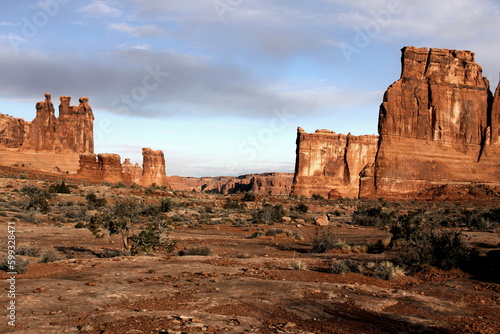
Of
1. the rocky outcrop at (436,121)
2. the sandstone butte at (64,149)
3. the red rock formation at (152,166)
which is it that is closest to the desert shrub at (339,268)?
the sandstone butte at (64,149)

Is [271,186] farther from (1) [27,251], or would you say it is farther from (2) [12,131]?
(1) [27,251]

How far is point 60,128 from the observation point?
289 feet

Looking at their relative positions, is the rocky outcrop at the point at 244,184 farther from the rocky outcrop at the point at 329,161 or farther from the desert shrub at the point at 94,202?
the desert shrub at the point at 94,202

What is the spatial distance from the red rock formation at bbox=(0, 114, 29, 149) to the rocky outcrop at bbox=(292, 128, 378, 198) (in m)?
59.4

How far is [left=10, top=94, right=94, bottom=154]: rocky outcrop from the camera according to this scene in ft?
275

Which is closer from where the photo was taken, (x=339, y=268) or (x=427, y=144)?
(x=339, y=268)

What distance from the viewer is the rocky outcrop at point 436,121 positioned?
67.1 m

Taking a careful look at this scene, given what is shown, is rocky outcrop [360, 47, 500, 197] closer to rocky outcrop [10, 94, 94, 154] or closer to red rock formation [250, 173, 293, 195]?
rocky outcrop [10, 94, 94, 154]

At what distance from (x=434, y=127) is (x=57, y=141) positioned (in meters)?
70.3

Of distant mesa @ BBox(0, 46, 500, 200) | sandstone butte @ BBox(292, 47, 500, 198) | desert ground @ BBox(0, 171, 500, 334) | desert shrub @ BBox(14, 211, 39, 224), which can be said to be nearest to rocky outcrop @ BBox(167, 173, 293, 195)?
distant mesa @ BBox(0, 46, 500, 200)

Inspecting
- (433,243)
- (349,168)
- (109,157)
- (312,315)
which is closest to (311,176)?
(349,168)

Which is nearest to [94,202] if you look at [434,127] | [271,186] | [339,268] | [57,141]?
[339,268]

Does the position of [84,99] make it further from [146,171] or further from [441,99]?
[441,99]

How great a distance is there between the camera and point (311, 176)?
84.4m
